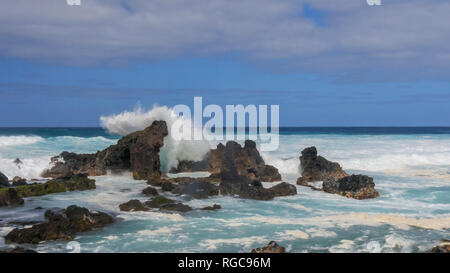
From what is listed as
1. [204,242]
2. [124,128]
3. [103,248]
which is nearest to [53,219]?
[103,248]

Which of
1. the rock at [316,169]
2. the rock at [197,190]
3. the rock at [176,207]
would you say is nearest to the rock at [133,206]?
the rock at [176,207]

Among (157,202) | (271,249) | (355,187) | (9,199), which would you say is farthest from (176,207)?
(355,187)

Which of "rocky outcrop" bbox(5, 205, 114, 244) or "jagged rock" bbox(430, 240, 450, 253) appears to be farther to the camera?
"rocky outcrop" bbox(5, 205, 114, 244)

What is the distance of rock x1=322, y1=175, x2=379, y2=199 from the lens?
1448 centimetres

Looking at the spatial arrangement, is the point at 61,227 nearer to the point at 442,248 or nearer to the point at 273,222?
the point at 273,222

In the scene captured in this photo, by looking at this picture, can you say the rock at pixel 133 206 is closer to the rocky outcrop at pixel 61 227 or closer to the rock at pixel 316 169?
the rocky outcrop at pixel 61 227

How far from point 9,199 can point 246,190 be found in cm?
705

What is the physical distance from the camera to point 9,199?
11.9 meters

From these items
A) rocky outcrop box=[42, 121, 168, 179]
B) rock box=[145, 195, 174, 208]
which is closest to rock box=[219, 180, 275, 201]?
rock box=[145, 195, 174, 208]

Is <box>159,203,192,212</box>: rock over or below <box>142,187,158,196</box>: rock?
below

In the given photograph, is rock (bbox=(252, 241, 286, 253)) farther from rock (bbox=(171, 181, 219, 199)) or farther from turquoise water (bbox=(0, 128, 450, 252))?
rock (bbox=(171, 181, 219, 199))

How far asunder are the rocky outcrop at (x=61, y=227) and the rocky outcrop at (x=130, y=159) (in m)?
7.50

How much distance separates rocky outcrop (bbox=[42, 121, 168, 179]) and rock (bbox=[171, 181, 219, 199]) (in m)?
3.99

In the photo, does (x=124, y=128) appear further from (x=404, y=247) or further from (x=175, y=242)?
(x=404, y=247)
